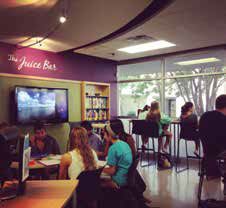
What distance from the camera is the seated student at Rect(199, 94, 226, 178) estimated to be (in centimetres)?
335

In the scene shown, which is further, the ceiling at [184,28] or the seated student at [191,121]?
the seated student at [191,121]

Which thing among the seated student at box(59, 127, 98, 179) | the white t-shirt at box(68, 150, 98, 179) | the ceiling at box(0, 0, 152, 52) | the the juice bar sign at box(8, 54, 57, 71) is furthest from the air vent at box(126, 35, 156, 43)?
the white t-shirt at box(68, 150, 98, 179)

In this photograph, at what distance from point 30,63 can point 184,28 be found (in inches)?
136

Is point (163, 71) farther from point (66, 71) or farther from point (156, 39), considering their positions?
point (66, 71)

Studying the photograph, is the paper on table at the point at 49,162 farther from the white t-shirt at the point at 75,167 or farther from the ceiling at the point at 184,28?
the ceiling at the point at 184,28

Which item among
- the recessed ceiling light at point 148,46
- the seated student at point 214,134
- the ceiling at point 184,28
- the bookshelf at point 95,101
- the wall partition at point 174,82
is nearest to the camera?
the seated student at point 214,134

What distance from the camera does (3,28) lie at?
185 inches

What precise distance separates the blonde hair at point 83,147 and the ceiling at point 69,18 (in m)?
1.81

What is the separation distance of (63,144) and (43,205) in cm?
503

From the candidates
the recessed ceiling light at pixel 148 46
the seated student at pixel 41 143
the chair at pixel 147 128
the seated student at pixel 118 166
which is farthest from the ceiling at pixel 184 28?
the seated student at pixel 41 143

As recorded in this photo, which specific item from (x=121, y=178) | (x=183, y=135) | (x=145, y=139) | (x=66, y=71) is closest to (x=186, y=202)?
(x=121, y=178)

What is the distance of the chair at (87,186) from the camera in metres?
2.52

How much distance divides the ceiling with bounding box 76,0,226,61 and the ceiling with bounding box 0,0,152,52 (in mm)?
542

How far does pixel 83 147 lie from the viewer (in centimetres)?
291
